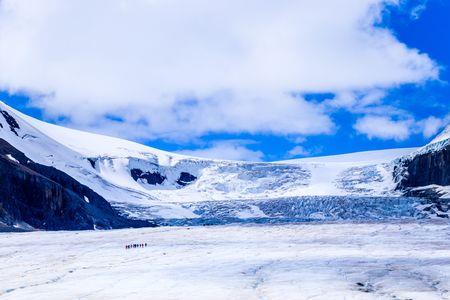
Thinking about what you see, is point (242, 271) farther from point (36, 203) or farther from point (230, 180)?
point (230, 180)

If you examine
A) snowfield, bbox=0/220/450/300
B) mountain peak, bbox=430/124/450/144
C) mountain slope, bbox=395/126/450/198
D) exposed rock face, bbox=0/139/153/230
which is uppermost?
mountain peak, bbox=430/124/450/144

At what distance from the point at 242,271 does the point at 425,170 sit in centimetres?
13456

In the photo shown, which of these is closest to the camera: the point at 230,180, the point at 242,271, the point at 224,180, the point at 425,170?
the point at 242,271

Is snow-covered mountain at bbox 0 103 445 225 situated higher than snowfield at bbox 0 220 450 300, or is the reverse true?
snow-covered mountain at bbox 0 103 445 225

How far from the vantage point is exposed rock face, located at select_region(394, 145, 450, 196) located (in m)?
136

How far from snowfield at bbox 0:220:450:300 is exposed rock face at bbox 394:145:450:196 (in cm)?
11224

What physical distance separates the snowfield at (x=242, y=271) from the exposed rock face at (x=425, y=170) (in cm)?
11224

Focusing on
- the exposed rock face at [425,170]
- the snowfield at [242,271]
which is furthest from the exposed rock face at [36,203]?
the exposed rock face at [425,170]

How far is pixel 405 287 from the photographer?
14.2m

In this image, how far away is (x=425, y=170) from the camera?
143 meters

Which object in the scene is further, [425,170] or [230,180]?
[230,180]

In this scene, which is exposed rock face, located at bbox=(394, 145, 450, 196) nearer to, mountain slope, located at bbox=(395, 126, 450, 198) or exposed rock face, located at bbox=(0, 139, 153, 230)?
mountain slope, located at bbox=(395, 126, 450, 198)

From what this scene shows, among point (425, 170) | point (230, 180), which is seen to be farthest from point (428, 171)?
point (230, 180)

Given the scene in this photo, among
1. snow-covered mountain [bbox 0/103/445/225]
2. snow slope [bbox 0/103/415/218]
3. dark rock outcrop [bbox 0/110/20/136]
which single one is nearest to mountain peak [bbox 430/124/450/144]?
snow-covered mountain [bbox 0/103/445/225]
